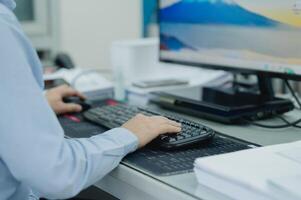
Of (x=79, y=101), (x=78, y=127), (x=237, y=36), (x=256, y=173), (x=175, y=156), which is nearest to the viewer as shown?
(x=256, y=173)

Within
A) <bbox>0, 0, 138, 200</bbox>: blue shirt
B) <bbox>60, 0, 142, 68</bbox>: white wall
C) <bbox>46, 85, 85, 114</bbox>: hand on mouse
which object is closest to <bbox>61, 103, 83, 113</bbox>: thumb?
<bbox>46, 85, 85, 114</bbox>: hand on mouse

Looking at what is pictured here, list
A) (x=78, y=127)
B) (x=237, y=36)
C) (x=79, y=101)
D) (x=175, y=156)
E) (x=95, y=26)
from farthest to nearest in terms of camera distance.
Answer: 1. (x=95, y=26)
2. (x=79, y=101)
3. (x=237, y=36)
4. (x=78, y=127)
5. (x=175, y=156)

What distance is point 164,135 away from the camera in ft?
3.53

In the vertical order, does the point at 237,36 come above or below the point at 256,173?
above

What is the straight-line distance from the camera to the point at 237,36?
1.38 meters

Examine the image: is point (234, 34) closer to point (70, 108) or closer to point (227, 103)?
point (227, 103)

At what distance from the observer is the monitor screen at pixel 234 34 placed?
125 cm

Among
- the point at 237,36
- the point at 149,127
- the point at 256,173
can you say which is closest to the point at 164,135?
the point at 149,127

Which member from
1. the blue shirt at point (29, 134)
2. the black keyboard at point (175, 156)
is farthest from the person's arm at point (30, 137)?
the black keyboard at point (175, 156)

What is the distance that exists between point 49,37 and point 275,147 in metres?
1.94

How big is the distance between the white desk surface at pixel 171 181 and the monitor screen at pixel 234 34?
159 millimetres

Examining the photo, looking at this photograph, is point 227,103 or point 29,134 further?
point 227,103

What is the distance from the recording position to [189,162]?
0.99 meters

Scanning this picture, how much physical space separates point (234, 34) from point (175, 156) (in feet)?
Result: 1.60
